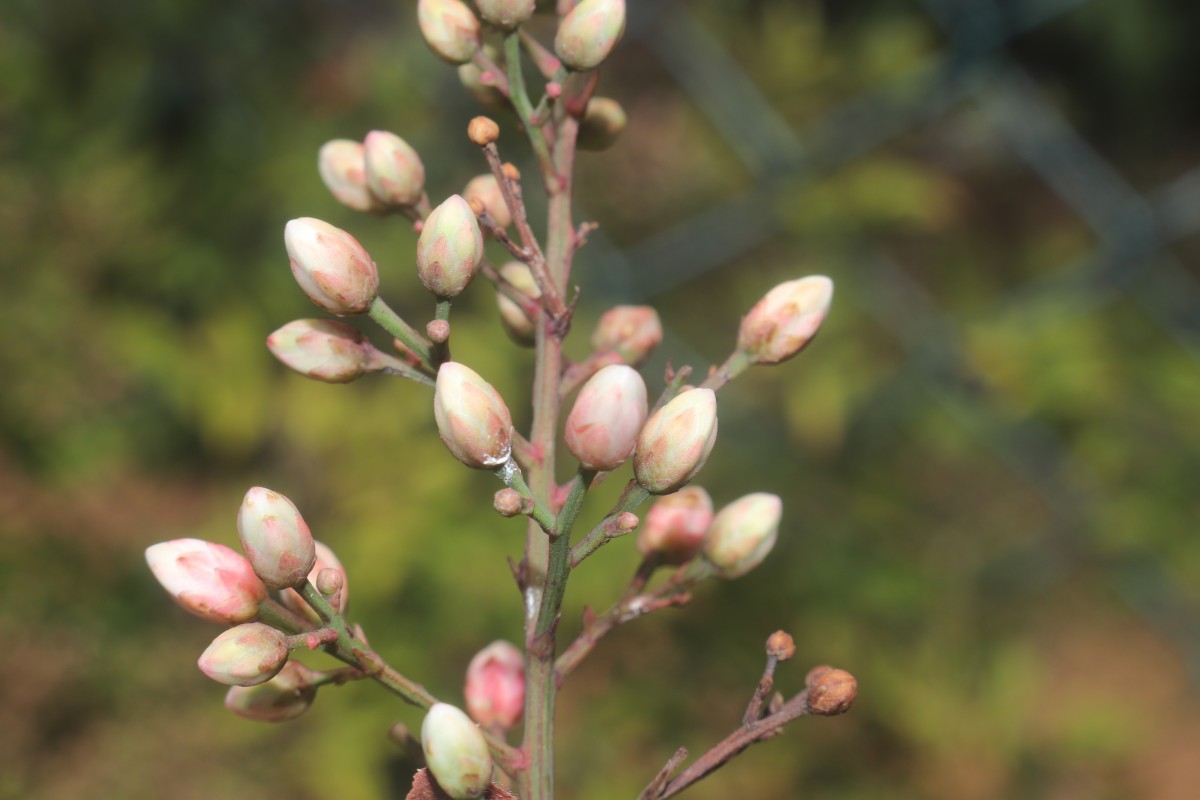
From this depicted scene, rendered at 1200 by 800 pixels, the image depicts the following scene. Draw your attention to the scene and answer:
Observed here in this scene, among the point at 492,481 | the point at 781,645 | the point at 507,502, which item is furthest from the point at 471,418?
the point at 492,481

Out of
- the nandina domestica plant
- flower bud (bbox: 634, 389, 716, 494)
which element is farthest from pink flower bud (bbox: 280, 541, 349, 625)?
flower bud (bbox: 634, 389, 716, 494)

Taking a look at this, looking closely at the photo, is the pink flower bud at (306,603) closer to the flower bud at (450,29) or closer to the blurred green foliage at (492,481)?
the flower bud at (450,29)

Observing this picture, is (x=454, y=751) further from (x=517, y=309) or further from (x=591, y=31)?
(x=591, y=31)

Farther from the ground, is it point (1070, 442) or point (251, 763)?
point (251, 763)

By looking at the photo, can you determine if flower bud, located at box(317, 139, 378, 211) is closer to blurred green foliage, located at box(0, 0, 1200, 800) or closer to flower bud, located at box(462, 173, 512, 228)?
flower bud, located at box(462, 173, 512, 228)

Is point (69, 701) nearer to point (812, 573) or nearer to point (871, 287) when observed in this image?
point (812, 573)

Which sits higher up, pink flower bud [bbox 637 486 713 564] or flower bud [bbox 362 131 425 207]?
flower bud [bbox 362 131 425 207]

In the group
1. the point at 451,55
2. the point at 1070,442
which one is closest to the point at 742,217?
the point at 1070,442
